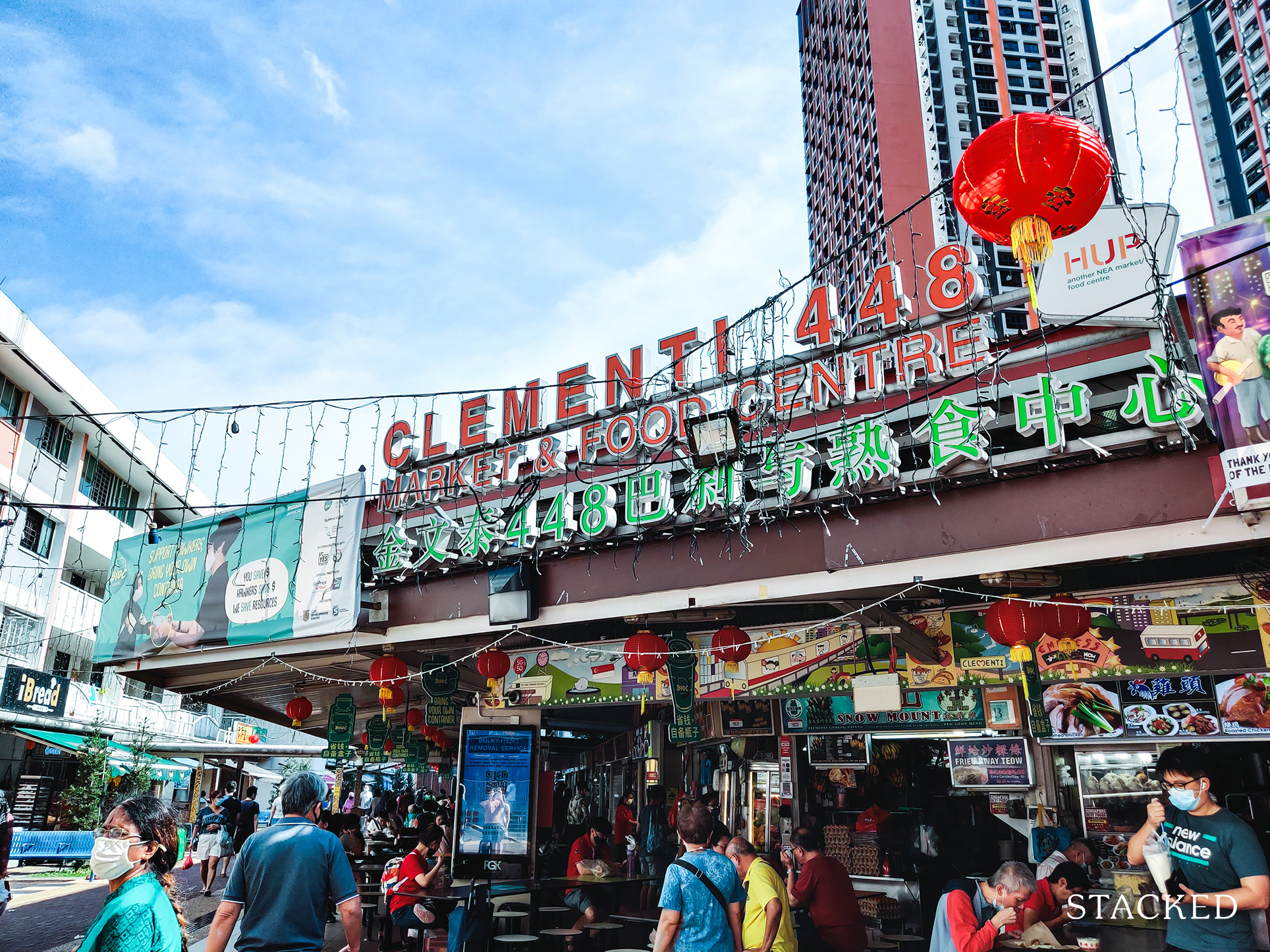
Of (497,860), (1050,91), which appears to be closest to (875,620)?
(497,860)

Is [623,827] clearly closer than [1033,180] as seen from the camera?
No

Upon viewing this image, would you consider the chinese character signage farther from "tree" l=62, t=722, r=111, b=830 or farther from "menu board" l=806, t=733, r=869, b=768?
"tree" l=62, t=722, r=111, b=830

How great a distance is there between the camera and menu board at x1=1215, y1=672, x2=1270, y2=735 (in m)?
8.55

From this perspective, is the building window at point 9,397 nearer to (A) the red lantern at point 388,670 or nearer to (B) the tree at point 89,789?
(B) the tree at point 89,789

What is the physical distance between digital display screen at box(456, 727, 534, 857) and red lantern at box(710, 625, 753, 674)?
3352 millimetres

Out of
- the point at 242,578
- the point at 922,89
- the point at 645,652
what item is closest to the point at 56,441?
the point at 242,578

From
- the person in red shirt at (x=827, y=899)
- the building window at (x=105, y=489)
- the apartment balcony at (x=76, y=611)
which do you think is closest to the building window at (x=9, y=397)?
the building window at (x=105, y=489)

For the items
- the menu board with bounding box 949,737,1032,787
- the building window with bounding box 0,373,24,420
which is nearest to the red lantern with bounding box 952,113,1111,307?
the menu board with bounding box 949,737,1032,787

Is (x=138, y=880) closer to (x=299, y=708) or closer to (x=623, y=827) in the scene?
(x=623, y=827)

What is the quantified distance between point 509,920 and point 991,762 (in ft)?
19.4

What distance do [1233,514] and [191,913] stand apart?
13566 millimetres

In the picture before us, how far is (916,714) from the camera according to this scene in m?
10.1

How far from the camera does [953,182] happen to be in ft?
17.6

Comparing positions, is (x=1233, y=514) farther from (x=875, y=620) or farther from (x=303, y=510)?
(x=303, y=510)
